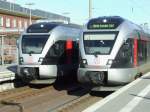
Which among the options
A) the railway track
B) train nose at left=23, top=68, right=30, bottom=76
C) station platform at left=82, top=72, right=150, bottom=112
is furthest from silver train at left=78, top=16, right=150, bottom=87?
train nose at left=23, top=68, right=30, bottom=76

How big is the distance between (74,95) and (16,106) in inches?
156

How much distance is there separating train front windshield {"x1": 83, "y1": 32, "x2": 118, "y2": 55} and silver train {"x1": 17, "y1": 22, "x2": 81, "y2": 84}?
3111 mm

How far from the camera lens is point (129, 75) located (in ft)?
57.3

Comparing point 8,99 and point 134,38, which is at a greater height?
point 134,38

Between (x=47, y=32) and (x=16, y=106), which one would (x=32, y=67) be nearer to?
(x=47, y=32)

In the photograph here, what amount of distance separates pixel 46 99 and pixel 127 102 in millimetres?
6050

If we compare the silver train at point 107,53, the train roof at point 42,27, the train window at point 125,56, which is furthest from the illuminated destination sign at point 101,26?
the train roof at point 42,27

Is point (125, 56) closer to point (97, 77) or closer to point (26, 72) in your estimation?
point (97, 77)

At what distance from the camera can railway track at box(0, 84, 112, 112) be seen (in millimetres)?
14688

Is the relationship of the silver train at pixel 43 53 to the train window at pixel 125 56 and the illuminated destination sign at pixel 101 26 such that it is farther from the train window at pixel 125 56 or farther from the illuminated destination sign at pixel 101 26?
the train window at pixel 125 56

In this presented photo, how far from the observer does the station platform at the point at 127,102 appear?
10.6 metres

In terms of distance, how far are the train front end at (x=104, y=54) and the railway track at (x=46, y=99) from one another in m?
0.93

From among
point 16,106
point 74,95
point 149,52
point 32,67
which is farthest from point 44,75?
point 149,52

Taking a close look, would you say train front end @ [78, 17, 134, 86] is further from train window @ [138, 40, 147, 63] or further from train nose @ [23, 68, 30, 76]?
train nose @ [23, 68, 30, 76]
